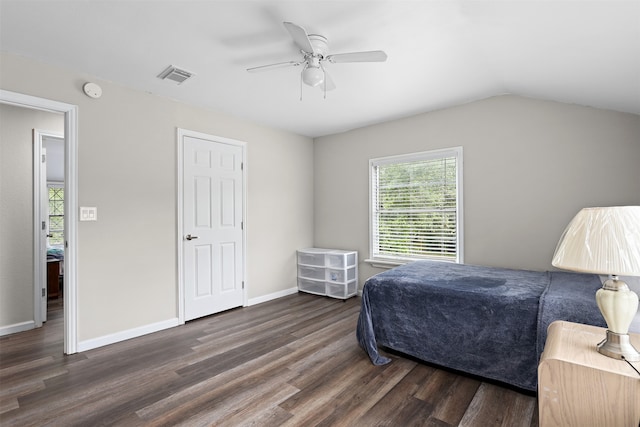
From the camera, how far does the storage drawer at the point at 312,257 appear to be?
460cm

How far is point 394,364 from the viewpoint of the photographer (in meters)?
2.53

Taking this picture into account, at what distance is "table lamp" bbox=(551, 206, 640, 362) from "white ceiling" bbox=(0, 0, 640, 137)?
1.13m

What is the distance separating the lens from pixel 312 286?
15.5 ft

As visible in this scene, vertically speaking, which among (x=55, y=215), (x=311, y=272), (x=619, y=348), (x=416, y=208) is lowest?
(x=311, y=272)

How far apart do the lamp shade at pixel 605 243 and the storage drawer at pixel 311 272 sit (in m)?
3.51

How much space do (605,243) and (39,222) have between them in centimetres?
486

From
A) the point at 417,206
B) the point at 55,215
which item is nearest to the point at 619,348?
the point at 417,206

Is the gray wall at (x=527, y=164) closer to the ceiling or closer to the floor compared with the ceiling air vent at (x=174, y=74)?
closer to the floor

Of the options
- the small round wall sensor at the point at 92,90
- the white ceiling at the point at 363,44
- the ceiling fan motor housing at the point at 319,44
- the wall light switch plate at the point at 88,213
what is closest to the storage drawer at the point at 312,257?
the white ceiling at the point at 363,44

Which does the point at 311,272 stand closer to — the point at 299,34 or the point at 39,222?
the point at 39,222

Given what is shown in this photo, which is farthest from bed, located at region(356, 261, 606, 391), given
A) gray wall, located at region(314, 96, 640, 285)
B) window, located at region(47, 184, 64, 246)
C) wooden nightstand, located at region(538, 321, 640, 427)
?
window, located at region(47, 184, 64, 246)

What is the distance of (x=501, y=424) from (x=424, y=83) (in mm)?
2764

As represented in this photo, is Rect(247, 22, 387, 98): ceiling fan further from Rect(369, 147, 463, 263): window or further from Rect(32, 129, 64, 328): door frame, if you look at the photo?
Rect(32, 129, 64, 328): door frame

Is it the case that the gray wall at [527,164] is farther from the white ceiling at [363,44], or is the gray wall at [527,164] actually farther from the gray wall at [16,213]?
the gray wall at [16,213]
